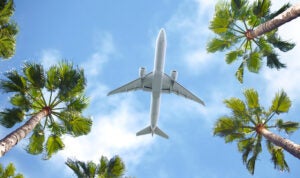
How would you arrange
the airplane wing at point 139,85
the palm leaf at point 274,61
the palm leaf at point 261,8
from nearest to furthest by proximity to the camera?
the palm leaf at point 261,8 < the palm leaf at point 274,61 < the airplane wing at point 139,85

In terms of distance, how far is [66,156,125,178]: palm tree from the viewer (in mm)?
12914

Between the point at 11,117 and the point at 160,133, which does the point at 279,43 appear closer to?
the point at 11,117

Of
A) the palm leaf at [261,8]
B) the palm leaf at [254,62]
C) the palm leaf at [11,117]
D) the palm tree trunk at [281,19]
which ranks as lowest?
the palm leaf at [11,117]

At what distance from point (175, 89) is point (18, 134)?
19.0 meters

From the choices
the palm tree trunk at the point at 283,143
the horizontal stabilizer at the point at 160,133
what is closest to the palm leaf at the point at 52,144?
the palm tree trunk at the point at 283,143

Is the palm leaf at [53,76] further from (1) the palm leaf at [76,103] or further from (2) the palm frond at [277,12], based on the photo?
(2) the palm frond at [277,12]

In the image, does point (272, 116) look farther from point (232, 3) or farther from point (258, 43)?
point (232, 3)

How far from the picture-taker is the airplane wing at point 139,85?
93.4ft

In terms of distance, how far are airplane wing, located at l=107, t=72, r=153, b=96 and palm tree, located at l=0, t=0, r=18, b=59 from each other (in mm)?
14017

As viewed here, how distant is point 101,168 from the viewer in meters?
13.4

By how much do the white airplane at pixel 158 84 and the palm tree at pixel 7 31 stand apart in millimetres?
12199

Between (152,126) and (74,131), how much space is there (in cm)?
1713

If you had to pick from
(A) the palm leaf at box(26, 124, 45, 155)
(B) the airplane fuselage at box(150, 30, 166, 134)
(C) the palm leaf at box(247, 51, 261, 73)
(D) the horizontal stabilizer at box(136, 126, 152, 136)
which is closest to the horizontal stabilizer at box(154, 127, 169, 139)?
(D) the horizontal stabilizer at box(136, 126, 152, 136)

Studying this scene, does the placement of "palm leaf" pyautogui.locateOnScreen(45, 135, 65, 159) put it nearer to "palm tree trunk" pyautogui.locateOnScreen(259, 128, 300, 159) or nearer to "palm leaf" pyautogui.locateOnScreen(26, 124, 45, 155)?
"palm leaf" pyautogui.locateOnScreen(26, 124, 45, 155)
